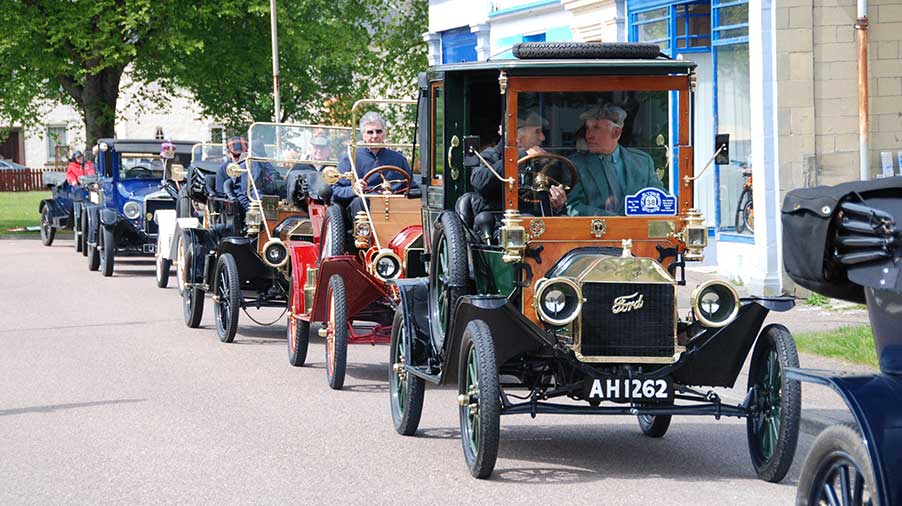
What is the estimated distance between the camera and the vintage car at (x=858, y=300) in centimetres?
505

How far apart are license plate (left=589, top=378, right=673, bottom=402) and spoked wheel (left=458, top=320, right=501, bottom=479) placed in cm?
53

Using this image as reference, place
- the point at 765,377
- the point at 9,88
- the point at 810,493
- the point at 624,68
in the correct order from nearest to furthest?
the point at 810,493, the point at 765,377, the point at 624,68, the point at 9,88

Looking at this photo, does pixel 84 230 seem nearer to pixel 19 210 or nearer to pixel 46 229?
pixel 46 229

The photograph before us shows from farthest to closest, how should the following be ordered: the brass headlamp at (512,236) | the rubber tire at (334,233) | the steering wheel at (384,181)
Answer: the steering wheel at (384,181)
the rubber tire at (334,233)
the brass headlamp at (512,236)

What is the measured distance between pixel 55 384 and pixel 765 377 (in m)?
5.88

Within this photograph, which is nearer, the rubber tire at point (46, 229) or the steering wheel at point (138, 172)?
the steering wheel at point (138, 172)

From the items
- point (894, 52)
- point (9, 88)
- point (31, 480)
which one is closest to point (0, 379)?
point (31, 480)

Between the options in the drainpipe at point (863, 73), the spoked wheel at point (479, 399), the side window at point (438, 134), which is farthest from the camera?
the drainpipe at point (863, 73)

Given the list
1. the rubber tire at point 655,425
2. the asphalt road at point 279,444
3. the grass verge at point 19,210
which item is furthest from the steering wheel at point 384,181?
the grass verge at point 19,210

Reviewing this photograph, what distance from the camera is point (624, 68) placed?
28.1 feet

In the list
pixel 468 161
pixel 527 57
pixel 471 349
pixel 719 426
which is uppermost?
pixel 527 57

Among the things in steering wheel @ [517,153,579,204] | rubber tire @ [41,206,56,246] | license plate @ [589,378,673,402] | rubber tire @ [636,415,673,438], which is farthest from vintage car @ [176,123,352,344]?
rubber tire @ [41,206,56,246]

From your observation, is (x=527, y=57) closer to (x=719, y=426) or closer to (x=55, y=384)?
(x=719, y=426)

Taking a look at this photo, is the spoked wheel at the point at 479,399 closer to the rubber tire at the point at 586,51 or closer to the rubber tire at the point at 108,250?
the rubber tire at the point at 586,51
